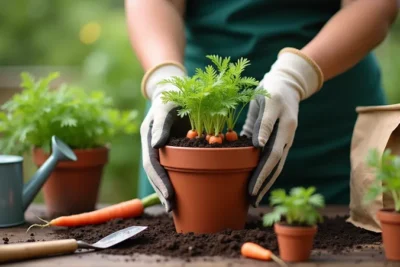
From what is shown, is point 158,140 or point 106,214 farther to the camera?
point 106,214

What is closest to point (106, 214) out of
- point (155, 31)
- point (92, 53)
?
Result: point (155, 31)

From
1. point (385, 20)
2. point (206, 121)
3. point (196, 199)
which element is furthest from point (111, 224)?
point (385, 20)

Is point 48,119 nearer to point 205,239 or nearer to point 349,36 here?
point 205,239

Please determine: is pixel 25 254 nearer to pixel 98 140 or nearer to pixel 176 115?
pixel 176 115

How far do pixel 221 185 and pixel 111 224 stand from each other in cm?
41

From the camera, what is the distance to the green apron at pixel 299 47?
1.97 metres

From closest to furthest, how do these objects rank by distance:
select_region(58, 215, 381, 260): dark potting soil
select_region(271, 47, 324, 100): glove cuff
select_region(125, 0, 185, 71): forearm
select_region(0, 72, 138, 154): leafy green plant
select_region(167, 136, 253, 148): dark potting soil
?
1. select_region(58, 215, 381, 260): dark potting soil
2. select_region(167, 136, 253, 148): dark potting soil
3. select_region(271, 47, 324, 100): glove cuff
4. select_region(125, 0, 185, 71): forearm
5. select_region(0, 72, 138, 154): leafy green plant

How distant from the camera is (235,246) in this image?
1.35 metres

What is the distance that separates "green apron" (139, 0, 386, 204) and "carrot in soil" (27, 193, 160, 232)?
309 millimetres

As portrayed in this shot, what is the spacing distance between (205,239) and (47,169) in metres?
0.67

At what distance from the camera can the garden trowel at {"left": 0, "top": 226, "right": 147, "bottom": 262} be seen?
127cm

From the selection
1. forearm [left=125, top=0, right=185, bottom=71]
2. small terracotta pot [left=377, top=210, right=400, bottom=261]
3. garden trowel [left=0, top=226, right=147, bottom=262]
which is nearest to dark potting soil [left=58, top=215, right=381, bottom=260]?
garden trowel [left=0, top=226, right=147, bottom=262]

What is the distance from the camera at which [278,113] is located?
153 centimetres

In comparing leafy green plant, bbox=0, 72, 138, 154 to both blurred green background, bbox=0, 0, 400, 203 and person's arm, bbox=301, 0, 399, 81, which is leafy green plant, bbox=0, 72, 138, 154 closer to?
person's arm, bbox=301, 0, 399, 81
